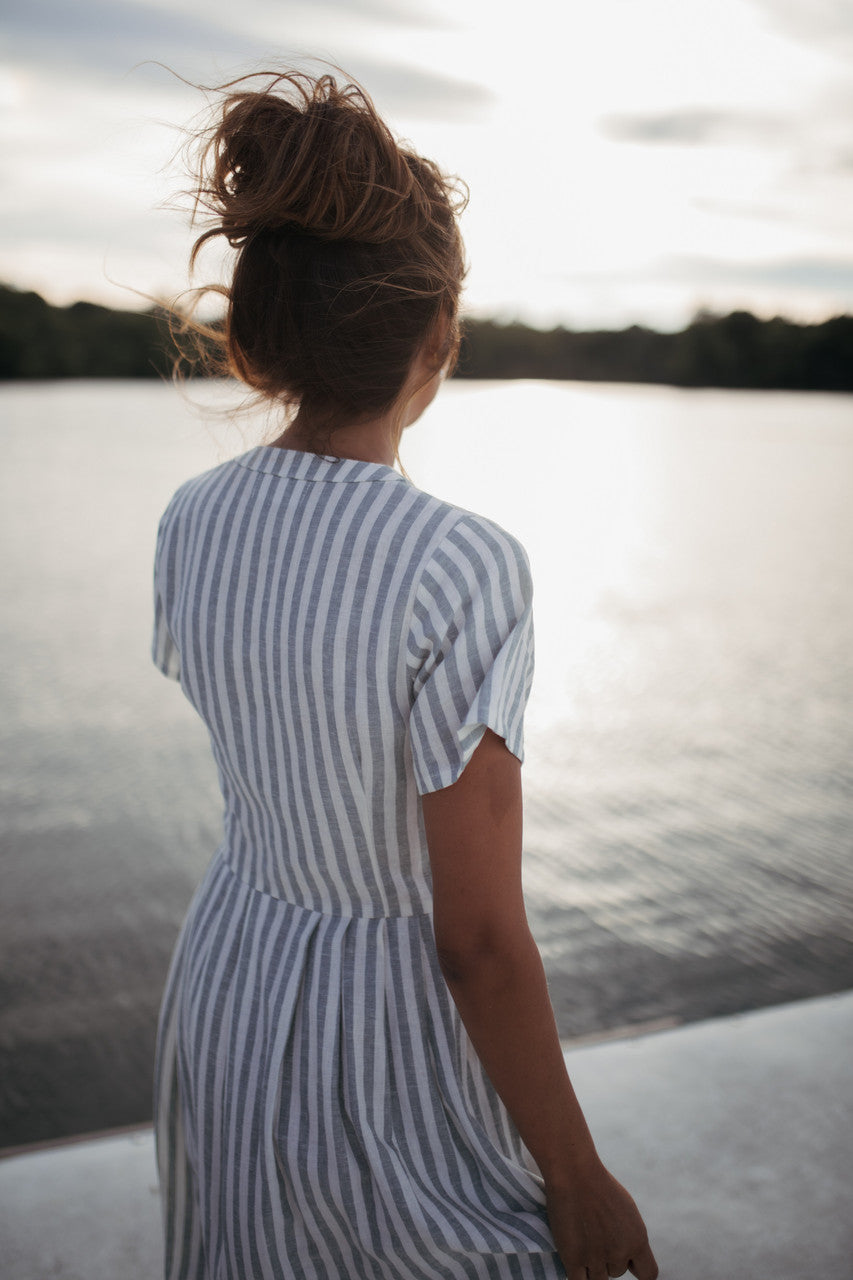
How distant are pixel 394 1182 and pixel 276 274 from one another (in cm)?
75

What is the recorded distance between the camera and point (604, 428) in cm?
2334

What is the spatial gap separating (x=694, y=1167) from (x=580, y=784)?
2.14 metres

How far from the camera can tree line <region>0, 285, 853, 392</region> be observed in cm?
3102

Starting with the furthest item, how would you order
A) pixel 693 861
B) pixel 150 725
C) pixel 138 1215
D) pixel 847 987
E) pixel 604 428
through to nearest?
pixel 604 428
pixel 150 725
pixel 693 861
pixel 847 987
pixel 138 1215

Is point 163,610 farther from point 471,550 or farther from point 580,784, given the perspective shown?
point 580,784

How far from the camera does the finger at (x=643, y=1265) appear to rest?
822mm

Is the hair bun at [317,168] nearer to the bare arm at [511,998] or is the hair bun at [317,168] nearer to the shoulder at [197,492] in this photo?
the shoulder at [197,492]

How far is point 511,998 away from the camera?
2.50 ft

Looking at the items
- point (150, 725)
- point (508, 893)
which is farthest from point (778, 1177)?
point (150, 725)

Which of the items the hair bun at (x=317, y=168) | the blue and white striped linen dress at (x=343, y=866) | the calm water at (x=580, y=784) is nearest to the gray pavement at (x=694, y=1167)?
the calm water at (x=580, y=784)

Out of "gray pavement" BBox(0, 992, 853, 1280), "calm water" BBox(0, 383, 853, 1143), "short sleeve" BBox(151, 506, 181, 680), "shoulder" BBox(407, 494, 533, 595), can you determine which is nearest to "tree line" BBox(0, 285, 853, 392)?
"calm water" BBox(0, 383, 853, 1143)

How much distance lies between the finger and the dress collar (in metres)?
0.68

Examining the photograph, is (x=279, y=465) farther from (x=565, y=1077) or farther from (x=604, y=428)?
(x=604, y=428)

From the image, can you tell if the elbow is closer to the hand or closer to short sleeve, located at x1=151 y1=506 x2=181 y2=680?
the hand
